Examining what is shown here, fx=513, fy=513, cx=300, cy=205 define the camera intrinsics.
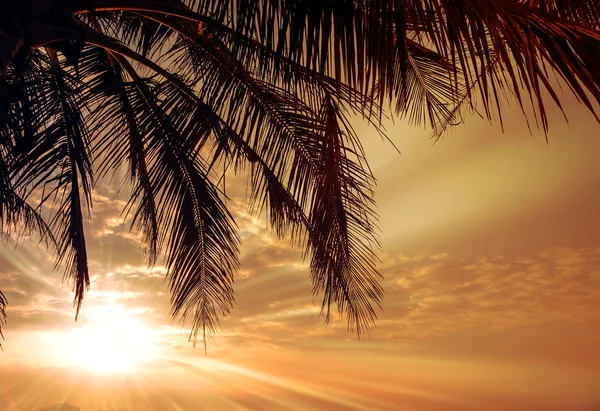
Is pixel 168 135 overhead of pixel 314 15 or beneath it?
overhead

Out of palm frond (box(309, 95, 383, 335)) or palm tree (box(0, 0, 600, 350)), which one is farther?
palm frond (box(309, 95, 383, 335))

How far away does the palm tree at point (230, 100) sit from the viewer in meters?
1.55

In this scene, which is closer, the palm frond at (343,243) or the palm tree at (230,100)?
the palm tree at (230,100)

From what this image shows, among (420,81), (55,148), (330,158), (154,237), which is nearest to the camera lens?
(330,158)

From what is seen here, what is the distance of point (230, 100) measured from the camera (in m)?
3.29

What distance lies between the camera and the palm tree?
155 cm

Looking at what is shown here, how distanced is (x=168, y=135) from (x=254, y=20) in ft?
8.80

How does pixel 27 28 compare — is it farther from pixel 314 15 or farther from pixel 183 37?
pixel 314 15

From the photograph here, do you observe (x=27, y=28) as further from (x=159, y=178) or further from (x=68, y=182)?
(x=68, y=182)

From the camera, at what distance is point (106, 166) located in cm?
428

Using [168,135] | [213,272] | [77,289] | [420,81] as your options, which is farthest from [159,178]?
[420,81]

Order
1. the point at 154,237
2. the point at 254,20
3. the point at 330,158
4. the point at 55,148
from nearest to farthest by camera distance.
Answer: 1. the point at 254,20
2. the point at 330,158
3. the point at 55,148
4. the point at 154,237

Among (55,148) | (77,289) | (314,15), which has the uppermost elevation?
(55,148)

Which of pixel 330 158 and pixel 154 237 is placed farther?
pixel 154 237
